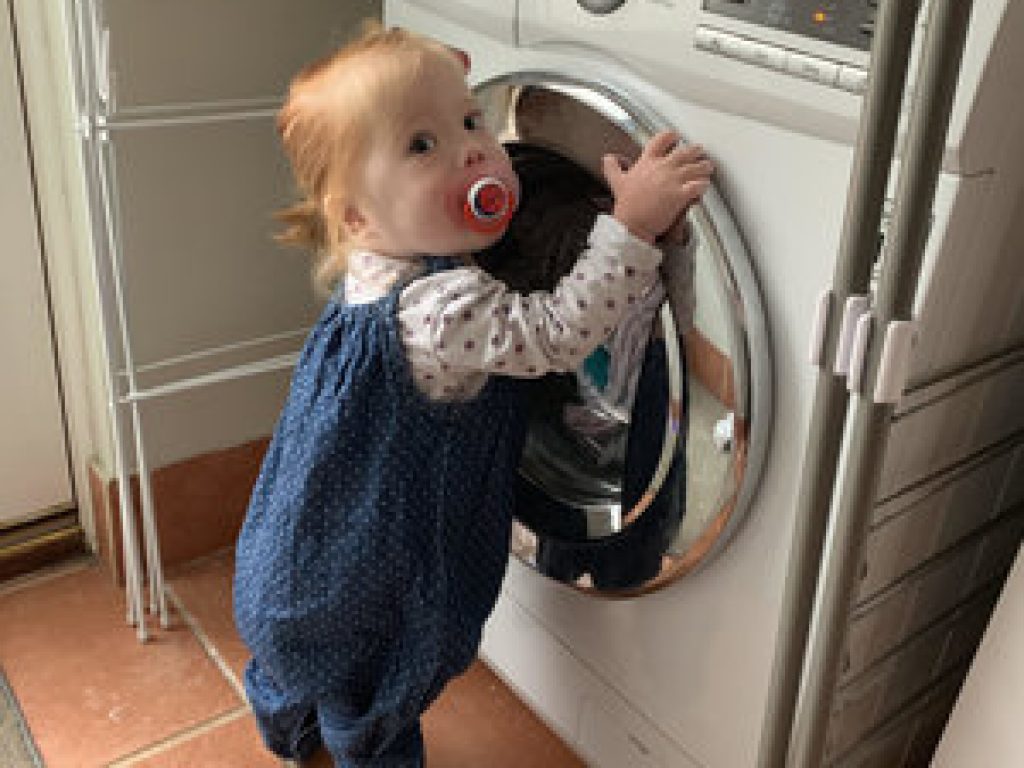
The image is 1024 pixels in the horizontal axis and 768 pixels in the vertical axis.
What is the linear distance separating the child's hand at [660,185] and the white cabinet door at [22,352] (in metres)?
0.87

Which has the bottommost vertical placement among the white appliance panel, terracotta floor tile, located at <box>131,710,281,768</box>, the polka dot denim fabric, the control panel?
terracotta floor tile, located at <box>131,710,281,768</box>

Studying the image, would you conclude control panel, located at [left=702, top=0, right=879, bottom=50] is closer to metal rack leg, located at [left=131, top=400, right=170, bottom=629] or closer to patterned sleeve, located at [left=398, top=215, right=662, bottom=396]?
patterned sleeve, located at [left=398, top=215, right=662, bottom=396]

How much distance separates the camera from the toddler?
37.5 inches

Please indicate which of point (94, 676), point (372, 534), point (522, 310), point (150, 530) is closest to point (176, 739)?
point (94, 676)

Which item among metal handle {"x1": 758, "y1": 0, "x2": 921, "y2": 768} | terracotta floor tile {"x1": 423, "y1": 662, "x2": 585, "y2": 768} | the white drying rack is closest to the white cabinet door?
the white drying rack

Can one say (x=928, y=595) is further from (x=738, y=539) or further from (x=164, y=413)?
(x=164, y=413)

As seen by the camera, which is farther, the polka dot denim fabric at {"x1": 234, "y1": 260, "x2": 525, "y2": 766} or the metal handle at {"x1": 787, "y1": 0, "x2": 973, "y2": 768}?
the polka dot denim fabric at {"x1": 234, "y1": 260, "x2": 525, "y2": 766}

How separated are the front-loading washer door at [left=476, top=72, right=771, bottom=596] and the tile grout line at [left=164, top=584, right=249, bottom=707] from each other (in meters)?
0.46

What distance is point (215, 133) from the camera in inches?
57.2

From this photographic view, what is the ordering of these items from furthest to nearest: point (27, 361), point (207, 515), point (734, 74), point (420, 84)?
1. point (207, 515)
2. point (27, 361)
3. point (420, 84)
4. point (734, 74)

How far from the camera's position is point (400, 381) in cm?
103

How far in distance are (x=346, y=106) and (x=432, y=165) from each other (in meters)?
0.09

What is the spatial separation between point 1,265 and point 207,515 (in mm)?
448

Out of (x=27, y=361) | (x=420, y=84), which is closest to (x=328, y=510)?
(x=420, y=84)
